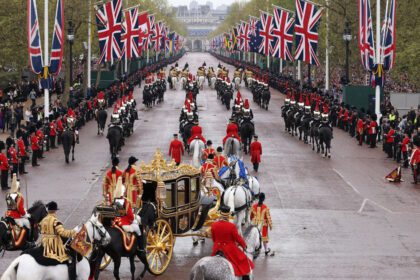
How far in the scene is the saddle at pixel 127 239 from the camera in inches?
554

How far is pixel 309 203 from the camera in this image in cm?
2255

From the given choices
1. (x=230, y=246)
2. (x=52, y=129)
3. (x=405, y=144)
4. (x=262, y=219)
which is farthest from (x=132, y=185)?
(x=52, y=129)

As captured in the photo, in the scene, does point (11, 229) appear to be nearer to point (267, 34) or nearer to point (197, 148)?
point (197, 148)

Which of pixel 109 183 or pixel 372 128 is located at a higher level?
pixel 109 183

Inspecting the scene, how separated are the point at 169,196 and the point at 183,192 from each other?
685mm

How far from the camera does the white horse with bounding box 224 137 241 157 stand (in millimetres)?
25969

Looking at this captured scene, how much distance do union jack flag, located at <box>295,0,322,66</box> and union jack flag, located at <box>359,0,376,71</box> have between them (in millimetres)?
9214

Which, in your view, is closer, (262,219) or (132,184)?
(132,184)

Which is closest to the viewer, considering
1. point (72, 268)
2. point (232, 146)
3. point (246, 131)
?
point (72, 268)

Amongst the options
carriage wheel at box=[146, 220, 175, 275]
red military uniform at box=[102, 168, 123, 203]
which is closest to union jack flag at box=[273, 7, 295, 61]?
red military uniform at box=[102, 168, 123, 203]

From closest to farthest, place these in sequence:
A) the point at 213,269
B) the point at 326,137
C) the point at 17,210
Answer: the point at 213,269
the point at 17,210
the point at 326,137

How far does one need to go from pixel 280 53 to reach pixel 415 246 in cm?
3995

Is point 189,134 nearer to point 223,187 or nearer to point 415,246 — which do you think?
point 223,187

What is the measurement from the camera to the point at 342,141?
3669 cm
